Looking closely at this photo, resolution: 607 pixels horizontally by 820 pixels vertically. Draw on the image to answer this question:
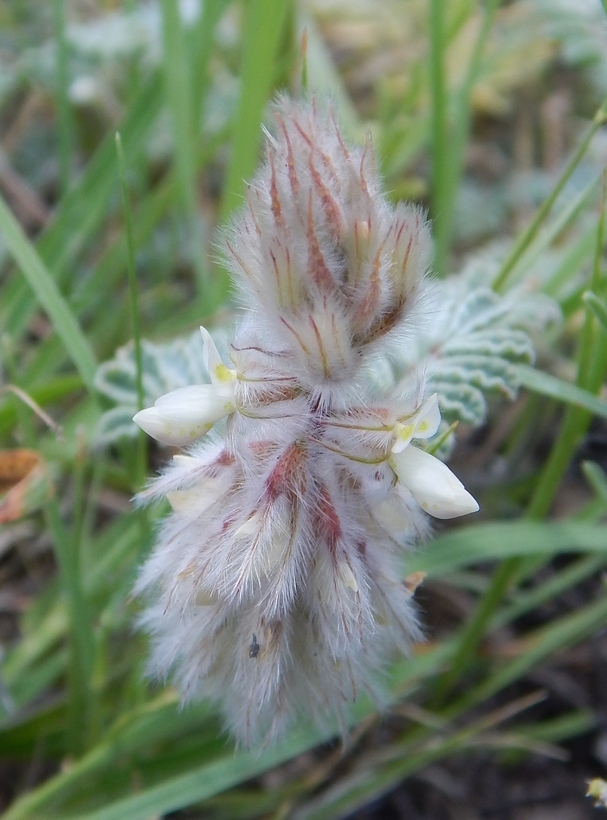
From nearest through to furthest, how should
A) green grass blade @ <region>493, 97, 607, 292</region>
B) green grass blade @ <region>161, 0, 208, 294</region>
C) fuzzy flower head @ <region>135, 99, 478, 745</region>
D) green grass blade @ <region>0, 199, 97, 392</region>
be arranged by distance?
1. fuzzy flower head @ <region>135, 99, 478, 745</region>
2. green grass blade @ <region>493, 97, 607, 292</region>
3. green grass blade @ <region>0, 199, 97, 392</region>
4. green grass blade @ <region>161, 0, 208, 294</region>

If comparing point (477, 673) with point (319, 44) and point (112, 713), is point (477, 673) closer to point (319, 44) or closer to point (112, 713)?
point (112, 713)

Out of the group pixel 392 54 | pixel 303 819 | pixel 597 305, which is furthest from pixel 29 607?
pixel 392 54

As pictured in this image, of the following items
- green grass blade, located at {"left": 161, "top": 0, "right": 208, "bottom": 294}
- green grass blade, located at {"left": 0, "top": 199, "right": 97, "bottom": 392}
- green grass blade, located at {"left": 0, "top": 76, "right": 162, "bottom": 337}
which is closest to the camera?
green grass blade, located at {"left": 0, "top": 199, "right": 97, "bottom": 392}

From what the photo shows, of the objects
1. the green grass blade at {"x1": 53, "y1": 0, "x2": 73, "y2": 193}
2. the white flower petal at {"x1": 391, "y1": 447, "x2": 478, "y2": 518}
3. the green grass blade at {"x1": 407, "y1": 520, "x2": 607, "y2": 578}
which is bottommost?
the green grass blade at {"x1": 407, "y1": 520, "x2": 607, "y2": 578}

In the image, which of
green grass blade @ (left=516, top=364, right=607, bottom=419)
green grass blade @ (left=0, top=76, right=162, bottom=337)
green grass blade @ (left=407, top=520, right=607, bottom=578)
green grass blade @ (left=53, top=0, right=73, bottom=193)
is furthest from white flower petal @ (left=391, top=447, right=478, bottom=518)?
green grass blade @ (left=53, top=0, right=73, bottom=193)

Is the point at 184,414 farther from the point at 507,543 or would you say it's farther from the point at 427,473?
the point at 507,543

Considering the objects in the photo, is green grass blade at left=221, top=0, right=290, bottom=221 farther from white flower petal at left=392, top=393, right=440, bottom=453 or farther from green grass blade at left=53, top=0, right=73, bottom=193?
white flower petal at left=392, top=393, right=440, bottom=453

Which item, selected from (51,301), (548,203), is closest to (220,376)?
(51,301)

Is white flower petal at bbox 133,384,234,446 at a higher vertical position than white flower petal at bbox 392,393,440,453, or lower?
higher
